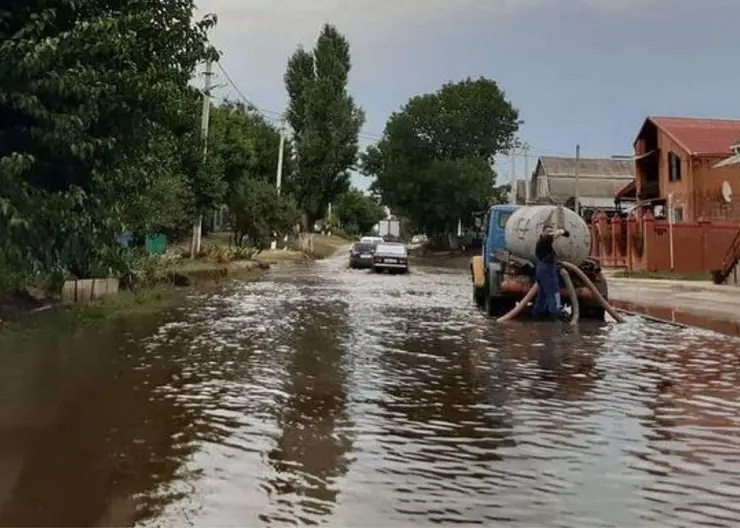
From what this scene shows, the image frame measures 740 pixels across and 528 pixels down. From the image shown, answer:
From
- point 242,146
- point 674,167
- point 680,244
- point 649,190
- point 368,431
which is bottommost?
point 368,431

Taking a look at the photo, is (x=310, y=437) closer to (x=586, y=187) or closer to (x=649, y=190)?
(x=649, y=190)

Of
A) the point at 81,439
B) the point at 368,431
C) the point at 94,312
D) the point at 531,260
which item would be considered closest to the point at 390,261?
the point at 531,260

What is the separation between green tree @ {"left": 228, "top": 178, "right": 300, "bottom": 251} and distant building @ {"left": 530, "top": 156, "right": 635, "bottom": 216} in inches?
1183

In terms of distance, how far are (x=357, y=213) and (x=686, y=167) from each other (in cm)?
10108

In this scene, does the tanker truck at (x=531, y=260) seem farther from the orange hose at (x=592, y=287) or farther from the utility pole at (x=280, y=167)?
the utility pole at (x=280, y=167)

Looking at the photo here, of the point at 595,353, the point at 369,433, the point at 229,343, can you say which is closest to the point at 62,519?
the point at 369,433

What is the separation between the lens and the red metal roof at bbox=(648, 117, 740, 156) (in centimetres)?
4297

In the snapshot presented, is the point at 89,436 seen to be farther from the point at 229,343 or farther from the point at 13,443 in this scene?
the point at 229,343

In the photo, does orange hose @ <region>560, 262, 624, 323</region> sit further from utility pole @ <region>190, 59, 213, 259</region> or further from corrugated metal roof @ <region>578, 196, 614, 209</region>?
corrugated metal roof @ <region>578, 196, 614, 209</region>

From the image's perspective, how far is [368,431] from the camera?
7.62 metres

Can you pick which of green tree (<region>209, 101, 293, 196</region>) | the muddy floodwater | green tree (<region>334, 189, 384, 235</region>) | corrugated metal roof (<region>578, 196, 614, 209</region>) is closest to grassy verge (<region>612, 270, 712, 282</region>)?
green tree (<region>209, 101, 293, 196</region>)

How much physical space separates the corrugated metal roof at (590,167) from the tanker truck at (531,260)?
57.8 m

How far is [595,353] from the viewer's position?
13.1m

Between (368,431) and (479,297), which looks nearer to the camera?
(368,431)
